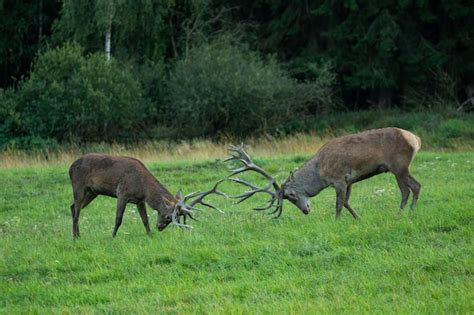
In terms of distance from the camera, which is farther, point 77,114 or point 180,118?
point 180,118

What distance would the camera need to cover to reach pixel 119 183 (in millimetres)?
13234

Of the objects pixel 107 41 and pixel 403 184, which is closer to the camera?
pixel 403 184

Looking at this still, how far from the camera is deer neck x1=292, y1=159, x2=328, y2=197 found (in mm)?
13430

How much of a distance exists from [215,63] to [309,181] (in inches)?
847

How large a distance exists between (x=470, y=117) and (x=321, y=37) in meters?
10.9

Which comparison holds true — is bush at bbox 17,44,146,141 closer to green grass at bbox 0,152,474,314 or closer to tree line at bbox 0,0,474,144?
tree line at bbox 0,0,474,144

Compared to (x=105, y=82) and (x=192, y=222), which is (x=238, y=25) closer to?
(x=105, y=82)

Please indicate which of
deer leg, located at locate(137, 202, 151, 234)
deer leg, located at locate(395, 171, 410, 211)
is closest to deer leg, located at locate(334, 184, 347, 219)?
deer leg, located at locate(395, 171, 410, 211)

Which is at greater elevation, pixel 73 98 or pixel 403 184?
pixel 403 184

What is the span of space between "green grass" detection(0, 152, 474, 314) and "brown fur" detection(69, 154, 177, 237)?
0.43m

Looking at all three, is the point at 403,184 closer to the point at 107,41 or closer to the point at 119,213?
the point at 119,213

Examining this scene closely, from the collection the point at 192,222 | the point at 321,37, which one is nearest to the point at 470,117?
the point at 321,37

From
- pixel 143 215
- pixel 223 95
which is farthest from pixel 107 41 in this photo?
pixel 143 215

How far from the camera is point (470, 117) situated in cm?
3303
